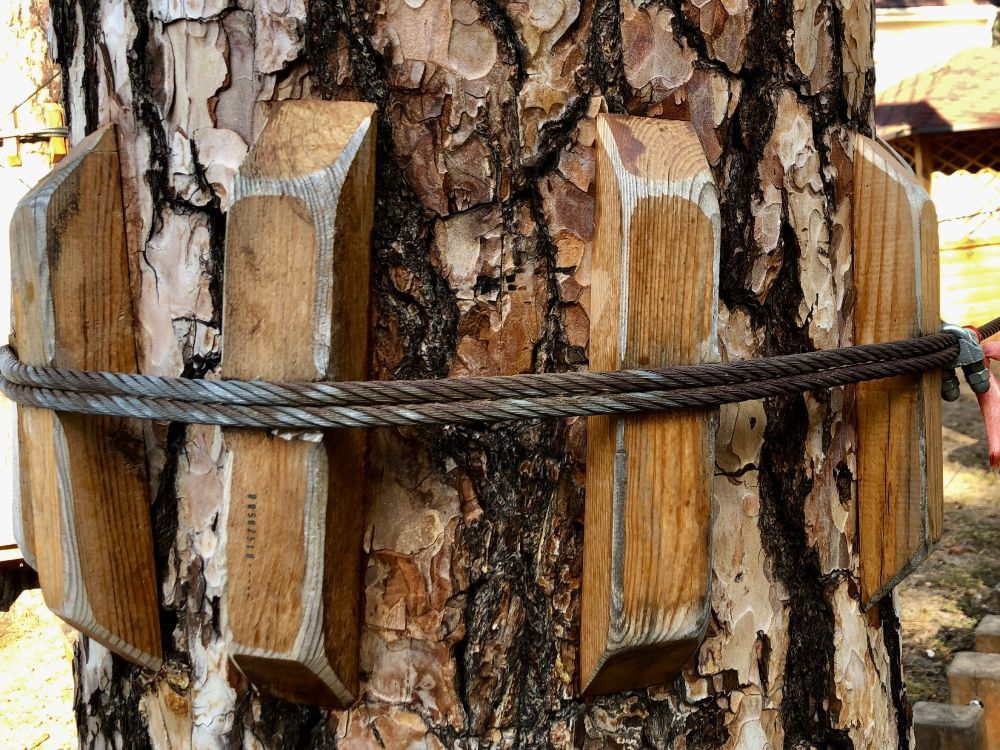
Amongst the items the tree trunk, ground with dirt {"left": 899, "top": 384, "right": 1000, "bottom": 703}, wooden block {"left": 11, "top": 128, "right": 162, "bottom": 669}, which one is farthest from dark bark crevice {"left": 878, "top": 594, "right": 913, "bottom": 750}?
ground with dirt {"left": 899, "top": 384, "right": 1000, "bottom": 703}

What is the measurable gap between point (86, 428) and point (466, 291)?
1.46ft

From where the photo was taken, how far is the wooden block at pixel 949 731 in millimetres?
2725

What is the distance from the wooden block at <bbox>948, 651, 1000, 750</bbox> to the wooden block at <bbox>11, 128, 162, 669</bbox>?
9.11 ft

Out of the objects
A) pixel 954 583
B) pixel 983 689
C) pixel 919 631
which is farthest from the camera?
pixel 954 583

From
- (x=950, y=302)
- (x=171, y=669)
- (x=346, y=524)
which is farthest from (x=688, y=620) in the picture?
(x=950, y=302)

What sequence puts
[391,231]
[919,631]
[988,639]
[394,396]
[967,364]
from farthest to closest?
[919,631], [988,639], [967,364], [391,231], [394,396]

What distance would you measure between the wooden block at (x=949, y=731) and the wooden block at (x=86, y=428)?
93.9 inches

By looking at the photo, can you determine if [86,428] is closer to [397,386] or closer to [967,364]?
[397,386]

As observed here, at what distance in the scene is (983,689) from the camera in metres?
3.04

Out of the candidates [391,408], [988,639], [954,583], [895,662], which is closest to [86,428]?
[391,408]

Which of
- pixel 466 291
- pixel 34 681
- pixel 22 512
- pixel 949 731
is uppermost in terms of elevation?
pixel 466 291

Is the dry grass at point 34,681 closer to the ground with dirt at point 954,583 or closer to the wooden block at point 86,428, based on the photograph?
the wooden block at point 86,428

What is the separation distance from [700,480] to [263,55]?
650 mm

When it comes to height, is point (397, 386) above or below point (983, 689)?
above
